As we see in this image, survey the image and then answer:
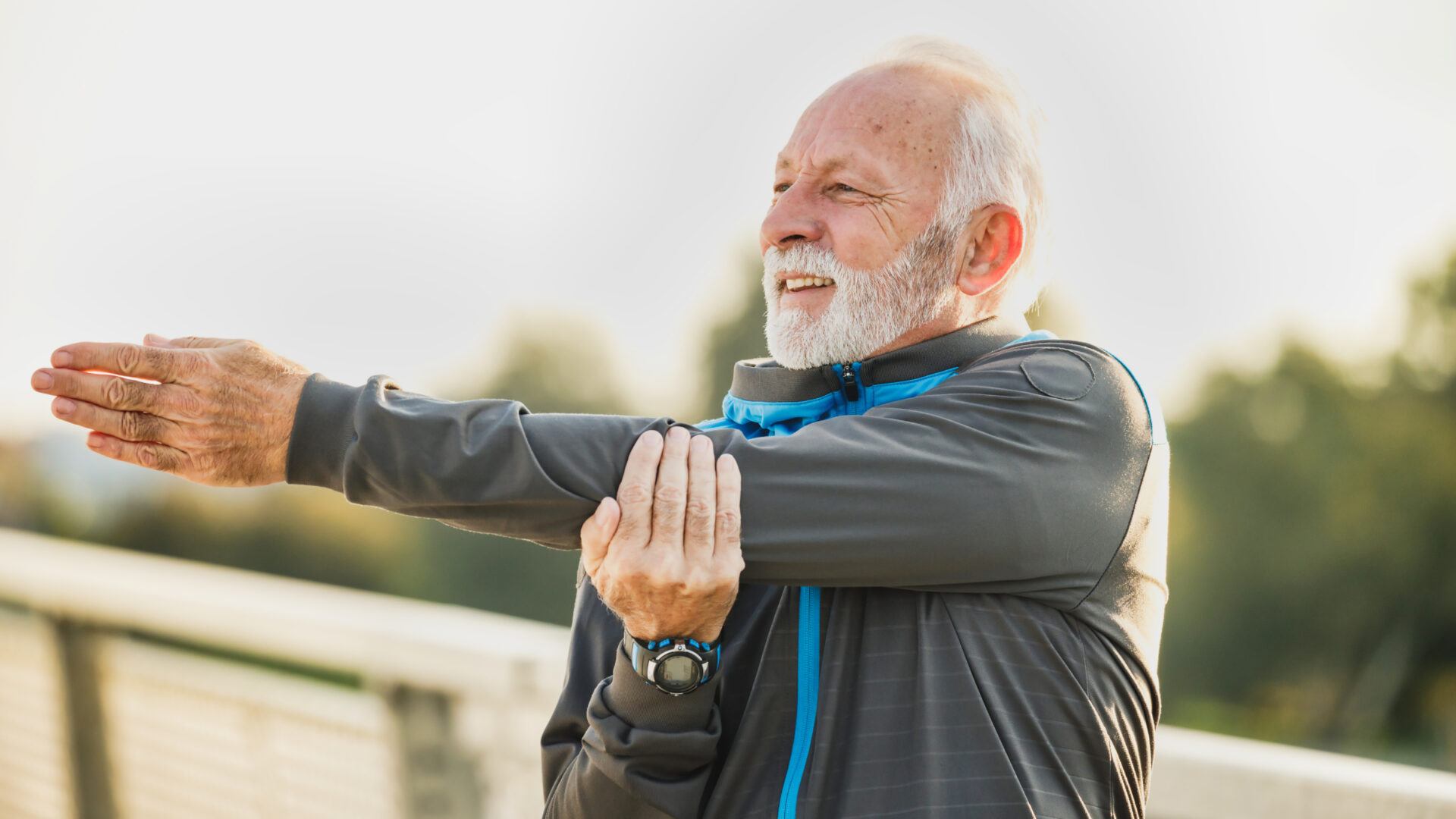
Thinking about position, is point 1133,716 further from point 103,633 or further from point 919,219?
point 103,633

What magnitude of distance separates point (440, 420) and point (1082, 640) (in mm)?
900

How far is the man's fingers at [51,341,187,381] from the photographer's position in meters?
1.30

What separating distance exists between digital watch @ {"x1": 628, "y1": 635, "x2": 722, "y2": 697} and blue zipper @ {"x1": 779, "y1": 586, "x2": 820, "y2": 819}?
162 mm

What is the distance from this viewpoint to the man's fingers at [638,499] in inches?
54.4

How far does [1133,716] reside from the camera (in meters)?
1.54

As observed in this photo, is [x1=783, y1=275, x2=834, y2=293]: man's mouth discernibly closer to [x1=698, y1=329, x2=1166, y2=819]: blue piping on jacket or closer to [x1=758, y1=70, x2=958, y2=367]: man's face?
[x1=758, y1=70, x2=958, y2=367]: man's face

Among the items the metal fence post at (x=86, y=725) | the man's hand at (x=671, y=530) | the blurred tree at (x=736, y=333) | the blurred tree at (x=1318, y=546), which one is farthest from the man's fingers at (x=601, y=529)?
the blurred tree at (x=1318, y=546)

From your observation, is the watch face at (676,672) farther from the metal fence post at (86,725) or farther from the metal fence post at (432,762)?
the metal fence post at (86,725)

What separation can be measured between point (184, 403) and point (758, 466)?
2.30ft

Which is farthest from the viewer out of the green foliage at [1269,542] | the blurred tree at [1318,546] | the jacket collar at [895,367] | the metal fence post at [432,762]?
the blurred tree at [1318,546]

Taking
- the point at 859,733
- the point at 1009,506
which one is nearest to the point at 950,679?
the point at 859,733

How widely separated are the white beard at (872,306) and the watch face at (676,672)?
1.71 feet

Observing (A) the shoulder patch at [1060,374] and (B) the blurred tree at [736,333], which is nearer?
(A) the shoulder patch at [1060,374]

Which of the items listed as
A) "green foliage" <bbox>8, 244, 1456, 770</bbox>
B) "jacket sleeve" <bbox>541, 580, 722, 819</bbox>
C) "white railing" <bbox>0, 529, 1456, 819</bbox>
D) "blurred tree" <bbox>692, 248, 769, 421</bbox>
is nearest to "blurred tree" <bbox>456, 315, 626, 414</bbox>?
"green foliage" <bbox>8, 244, 1456, 770</bbox>
